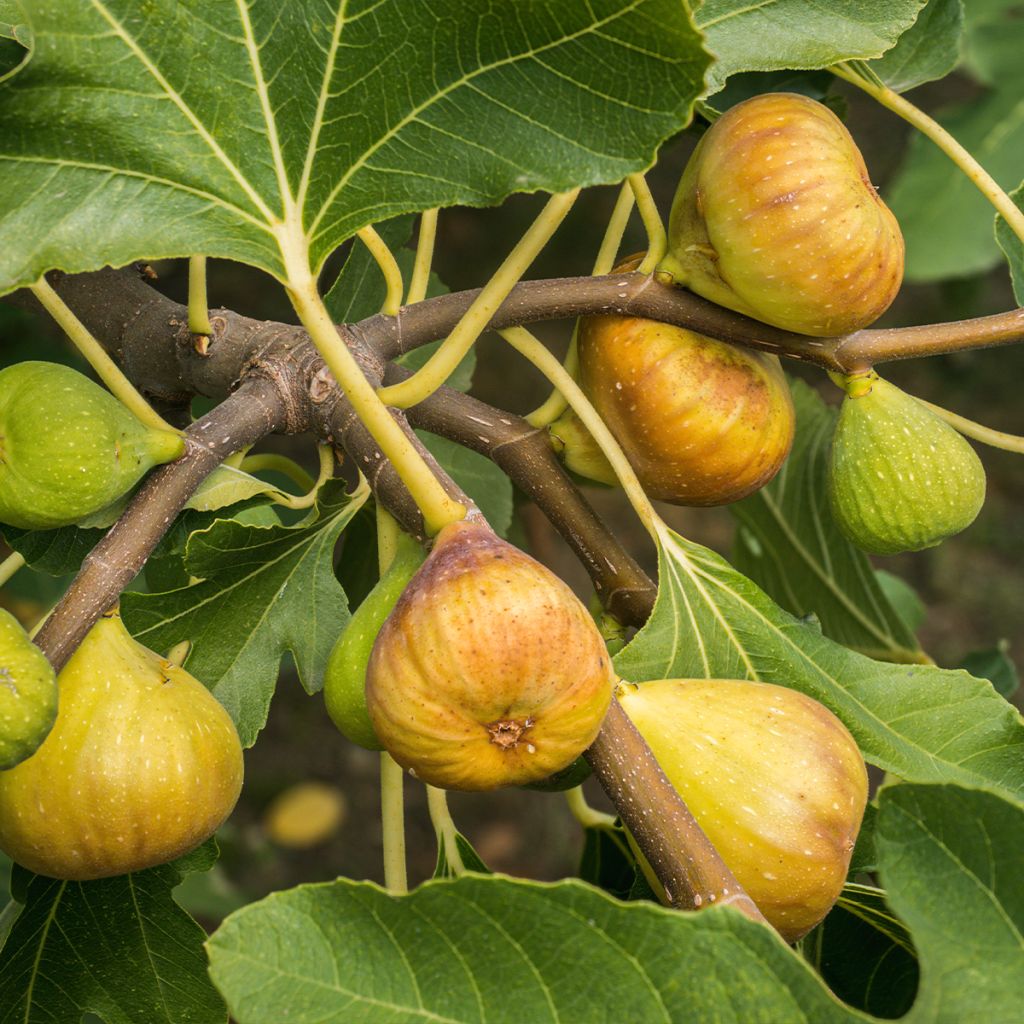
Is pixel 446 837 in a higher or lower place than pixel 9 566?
lower

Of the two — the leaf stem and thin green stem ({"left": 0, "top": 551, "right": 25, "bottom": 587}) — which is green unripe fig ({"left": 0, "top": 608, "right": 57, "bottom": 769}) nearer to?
thin green stem ({"left": 0, "top": 551, "right": 25, "bottom": 587})

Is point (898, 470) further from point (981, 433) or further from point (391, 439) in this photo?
point (391, 439)

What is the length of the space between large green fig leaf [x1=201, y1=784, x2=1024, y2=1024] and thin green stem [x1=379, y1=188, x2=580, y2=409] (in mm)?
275

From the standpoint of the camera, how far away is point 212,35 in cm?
62

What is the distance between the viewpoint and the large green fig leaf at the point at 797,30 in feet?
2.63

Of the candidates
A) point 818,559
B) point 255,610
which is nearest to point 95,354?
point 255,610

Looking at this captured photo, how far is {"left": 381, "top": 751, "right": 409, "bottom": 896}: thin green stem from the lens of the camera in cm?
82

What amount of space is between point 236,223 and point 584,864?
0.61 m

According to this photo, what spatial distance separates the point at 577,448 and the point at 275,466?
0.29 m

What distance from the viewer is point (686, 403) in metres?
0.78

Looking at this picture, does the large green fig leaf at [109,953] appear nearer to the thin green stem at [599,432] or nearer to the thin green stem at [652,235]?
the thin green stem at [599,432]

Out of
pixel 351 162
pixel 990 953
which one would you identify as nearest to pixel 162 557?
pixel 351 162

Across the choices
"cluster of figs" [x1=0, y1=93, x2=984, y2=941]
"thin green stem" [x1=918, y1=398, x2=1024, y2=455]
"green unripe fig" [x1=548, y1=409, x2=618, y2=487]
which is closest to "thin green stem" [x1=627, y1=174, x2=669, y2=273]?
"cluster of figs" [x1=0, y1=93, x2=984, y2=941]

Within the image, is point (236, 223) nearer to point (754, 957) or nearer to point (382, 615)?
point (382, 615)
